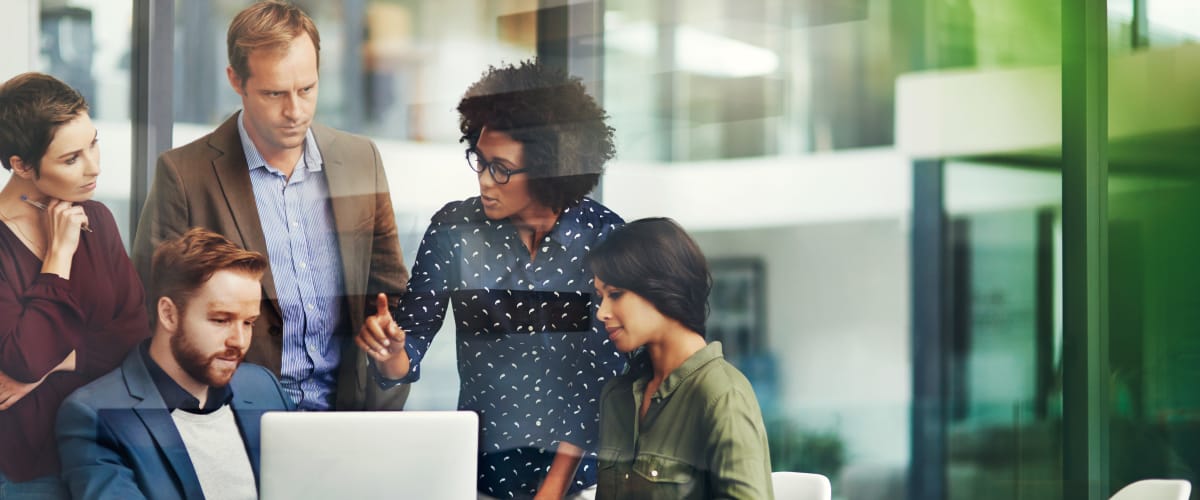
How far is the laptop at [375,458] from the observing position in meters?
3.44

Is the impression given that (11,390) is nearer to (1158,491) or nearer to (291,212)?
(291,212)

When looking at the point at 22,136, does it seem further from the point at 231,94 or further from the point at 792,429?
the point at 792,429

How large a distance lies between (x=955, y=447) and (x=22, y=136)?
3.43 metres

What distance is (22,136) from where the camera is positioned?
414 cm

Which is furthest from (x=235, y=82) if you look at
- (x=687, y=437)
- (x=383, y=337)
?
(x=687, y=437)

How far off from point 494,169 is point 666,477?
1.21 metres

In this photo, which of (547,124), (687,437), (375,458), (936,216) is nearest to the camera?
(375,458)

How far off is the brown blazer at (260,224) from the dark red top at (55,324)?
0.11 m

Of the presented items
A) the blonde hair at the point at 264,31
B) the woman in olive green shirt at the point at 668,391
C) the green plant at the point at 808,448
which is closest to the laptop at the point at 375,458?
the woman in olive green shirt at the point at 668,391

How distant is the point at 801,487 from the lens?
3.56m

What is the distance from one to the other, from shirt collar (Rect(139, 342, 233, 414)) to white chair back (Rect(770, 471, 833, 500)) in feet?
6.43

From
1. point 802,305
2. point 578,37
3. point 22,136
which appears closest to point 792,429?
point 802,305

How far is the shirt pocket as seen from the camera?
147 inches

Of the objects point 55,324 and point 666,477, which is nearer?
point 666,477
